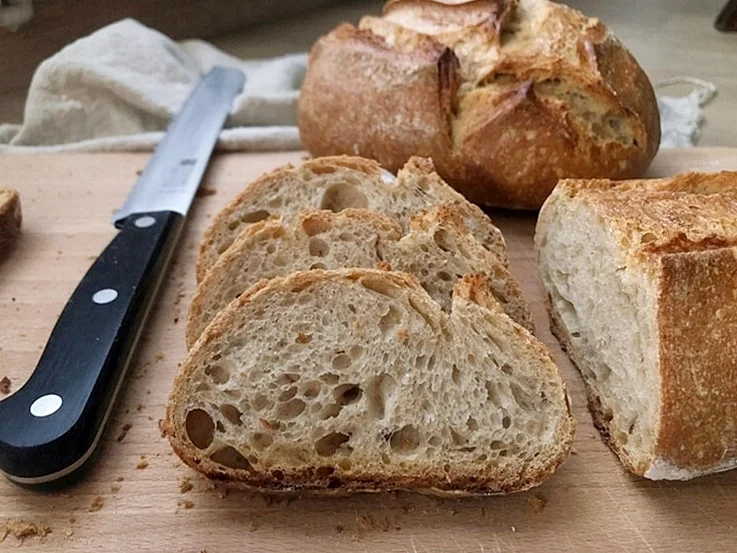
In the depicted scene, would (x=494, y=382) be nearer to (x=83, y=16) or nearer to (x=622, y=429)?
(x=622, y=429)

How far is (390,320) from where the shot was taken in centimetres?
148

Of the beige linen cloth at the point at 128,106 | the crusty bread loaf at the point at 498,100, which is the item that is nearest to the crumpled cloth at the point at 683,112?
the beige linen cloth at the point at 128,106

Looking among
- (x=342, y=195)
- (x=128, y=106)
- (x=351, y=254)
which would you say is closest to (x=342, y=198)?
(x=342, y=195)

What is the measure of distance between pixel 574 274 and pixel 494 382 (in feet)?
1.52

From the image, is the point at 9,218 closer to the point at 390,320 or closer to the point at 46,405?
the point at 46,405

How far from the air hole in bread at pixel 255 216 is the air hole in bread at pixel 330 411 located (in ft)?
2.15

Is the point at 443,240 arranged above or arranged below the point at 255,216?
above

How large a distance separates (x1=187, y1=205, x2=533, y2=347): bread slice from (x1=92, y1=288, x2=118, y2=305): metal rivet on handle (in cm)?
23

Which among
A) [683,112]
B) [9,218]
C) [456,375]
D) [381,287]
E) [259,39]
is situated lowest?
[259,39]

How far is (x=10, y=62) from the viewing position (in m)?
3.18

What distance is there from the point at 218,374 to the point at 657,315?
32.2 inches

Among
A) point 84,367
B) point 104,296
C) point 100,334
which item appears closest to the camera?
A: point 84,367

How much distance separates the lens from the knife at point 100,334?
1399 millimetres

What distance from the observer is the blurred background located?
3.00 meters
